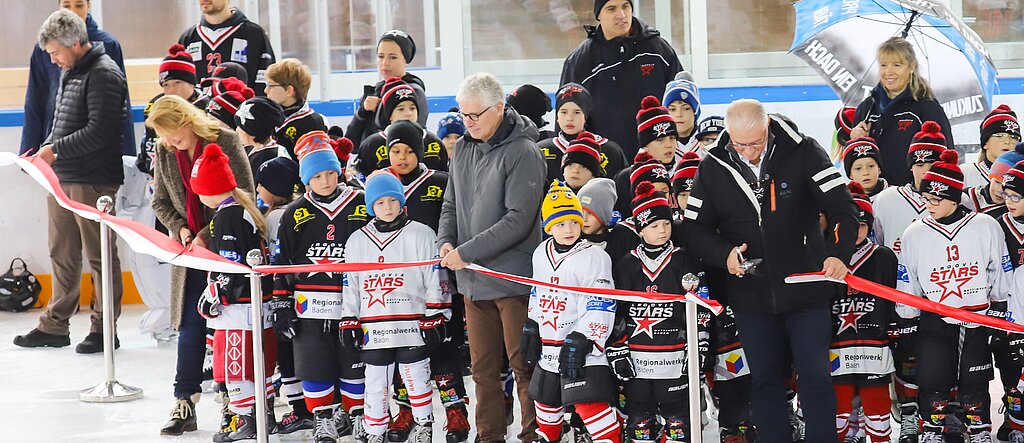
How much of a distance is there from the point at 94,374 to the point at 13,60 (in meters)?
3.70

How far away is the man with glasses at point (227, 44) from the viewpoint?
26.0 feet

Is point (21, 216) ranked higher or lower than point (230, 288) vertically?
higher

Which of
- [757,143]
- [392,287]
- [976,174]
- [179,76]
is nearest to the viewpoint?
[757,143]

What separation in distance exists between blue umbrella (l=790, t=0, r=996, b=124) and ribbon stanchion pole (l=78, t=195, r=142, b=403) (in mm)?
3519

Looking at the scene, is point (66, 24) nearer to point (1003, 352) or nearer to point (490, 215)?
point (490, 215)

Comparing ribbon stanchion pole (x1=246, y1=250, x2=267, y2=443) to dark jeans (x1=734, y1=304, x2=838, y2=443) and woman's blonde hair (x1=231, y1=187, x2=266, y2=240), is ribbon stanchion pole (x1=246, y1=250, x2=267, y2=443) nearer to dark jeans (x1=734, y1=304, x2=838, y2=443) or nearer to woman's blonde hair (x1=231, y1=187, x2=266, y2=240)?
woman's blonde hair (x1=231, y1=187, x2=266, y2=240)

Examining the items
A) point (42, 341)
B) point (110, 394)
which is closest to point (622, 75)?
point (110, 394)

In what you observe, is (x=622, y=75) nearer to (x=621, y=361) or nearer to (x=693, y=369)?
(x=621, y=361)

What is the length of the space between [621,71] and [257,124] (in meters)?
1.80

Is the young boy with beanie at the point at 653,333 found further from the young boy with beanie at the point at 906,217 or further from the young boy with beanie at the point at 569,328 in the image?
the young boy with beanie at the point at 906,217

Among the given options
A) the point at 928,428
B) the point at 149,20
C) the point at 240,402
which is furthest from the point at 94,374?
the point at 928,428

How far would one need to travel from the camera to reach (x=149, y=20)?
9594 millimetres

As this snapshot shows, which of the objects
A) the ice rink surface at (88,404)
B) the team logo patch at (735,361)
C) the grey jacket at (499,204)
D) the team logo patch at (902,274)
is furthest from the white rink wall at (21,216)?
the team logo patch at (735,361)

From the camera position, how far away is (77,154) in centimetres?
734
